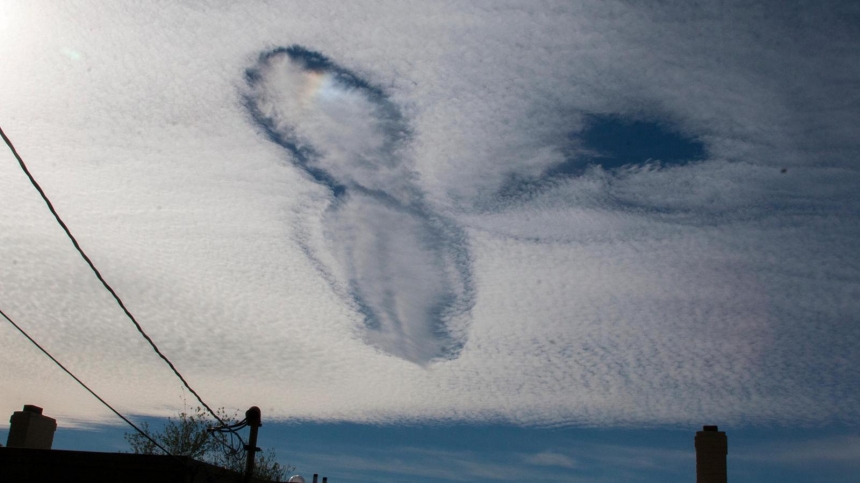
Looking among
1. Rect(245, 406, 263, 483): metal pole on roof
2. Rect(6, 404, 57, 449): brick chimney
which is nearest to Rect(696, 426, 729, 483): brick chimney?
Rect(245, 406, 263, 483): metal pole on roof

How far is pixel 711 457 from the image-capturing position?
23172 mm

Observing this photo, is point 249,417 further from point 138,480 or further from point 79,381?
point 79,381

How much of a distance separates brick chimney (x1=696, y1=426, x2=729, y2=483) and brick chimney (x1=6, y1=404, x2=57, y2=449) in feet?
70.0

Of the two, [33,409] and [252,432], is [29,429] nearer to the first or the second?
[33,409]

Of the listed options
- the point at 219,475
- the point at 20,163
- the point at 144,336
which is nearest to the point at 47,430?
the point at 219,475

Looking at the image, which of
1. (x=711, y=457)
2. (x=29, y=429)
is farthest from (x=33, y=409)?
(x=711, y=457)

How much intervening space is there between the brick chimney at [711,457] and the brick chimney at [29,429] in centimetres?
2133

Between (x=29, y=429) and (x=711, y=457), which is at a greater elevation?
(x=711, y=457)

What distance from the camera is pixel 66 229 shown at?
32.1ft

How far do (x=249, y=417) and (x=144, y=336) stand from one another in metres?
7.18

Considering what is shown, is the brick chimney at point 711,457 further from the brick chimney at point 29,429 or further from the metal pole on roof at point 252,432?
the brick chimney at point 29,429

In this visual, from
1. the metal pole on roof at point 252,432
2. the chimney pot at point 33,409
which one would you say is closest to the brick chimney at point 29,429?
the chimney pot at point 33,409

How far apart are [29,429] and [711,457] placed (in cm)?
2178

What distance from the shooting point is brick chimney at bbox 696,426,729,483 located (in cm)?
2300
